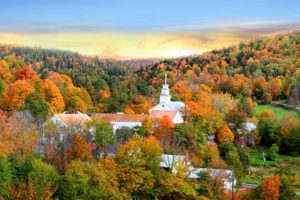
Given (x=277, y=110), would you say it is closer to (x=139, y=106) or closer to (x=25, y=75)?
(x=139, y=106)

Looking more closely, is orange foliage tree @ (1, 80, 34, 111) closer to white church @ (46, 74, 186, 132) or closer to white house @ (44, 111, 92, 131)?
white church @ (46, 74, 186, 132)

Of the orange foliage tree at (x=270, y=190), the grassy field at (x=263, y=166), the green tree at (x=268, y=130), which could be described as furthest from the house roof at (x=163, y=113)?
the orange foliage tree at (x=270, y=190)

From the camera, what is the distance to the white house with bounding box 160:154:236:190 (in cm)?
3219

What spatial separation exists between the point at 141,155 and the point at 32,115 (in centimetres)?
1278

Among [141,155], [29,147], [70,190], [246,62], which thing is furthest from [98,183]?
[246,62]

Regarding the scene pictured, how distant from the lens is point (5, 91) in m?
48.3

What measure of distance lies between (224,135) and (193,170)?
1425 centimetres

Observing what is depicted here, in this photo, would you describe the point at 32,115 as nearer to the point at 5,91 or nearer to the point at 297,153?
the point at 5,91

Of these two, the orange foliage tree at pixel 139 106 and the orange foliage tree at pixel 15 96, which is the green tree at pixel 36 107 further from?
the orange foliage tree at pixel 139 106

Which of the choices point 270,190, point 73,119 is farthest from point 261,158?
Result: point 270,190

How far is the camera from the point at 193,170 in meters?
32.5

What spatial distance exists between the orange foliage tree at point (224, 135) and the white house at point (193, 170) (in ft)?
39.7

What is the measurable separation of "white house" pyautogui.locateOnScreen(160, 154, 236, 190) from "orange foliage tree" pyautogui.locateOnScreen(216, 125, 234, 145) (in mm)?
12098

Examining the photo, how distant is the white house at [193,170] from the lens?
32188 mm
